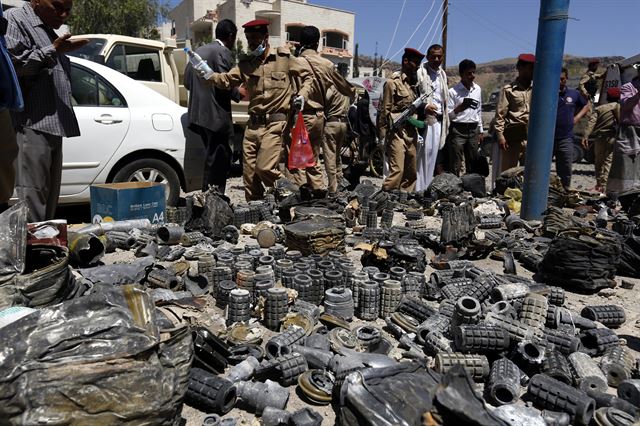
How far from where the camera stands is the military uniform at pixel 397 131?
756 centimetres

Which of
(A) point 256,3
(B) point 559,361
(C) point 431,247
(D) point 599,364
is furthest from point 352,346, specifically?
(A) point 256,3

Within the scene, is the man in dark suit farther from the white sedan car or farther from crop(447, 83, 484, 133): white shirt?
crop(447, 83, 484, 133): white shirt

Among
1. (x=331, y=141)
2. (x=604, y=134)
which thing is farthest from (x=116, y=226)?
(x=604, y=134)

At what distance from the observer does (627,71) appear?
30.6ft

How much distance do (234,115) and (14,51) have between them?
19.4ft

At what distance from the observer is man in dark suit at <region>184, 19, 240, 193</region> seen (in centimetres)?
637

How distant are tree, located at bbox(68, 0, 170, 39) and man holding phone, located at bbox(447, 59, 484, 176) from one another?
23.8 meters

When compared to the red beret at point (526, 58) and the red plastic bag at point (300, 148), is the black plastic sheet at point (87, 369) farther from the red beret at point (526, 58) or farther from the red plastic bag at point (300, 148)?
the red beret at point (526, 58)

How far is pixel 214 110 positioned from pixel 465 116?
13.8 ft

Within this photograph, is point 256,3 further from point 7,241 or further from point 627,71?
point 7,241

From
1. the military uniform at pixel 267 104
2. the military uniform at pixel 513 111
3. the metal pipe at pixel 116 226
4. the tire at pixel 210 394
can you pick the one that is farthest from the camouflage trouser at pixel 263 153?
the tire at pixel 210 394

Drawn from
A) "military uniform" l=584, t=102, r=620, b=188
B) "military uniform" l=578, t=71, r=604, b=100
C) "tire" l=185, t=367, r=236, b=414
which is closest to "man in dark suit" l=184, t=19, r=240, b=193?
"tire" l=185, t=367, r=236, b=414

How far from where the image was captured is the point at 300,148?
6695 millimetres

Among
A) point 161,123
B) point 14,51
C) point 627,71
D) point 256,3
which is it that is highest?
point 256,3
